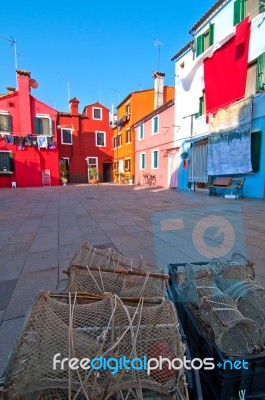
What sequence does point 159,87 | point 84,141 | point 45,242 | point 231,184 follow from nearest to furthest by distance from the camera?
1. point 45,242
2. point 231,184
3. point 159,87
4. point 84,141

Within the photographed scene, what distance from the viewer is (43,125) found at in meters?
17.8

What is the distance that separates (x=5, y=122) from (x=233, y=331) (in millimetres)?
20005

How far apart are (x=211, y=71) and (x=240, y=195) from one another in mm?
6341

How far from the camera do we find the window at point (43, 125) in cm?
1767

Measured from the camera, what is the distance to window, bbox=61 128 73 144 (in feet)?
75.7

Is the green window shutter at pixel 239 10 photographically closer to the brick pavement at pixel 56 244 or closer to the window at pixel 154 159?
the brick pavement at pixel 56 244

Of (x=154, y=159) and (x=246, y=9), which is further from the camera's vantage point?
(x=154, y=159)

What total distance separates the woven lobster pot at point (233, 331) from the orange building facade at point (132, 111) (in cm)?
1984

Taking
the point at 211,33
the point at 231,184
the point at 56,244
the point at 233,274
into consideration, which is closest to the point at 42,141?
the point at 211,33

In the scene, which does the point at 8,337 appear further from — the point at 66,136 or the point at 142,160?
the point at 66,136

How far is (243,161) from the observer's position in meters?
9.11

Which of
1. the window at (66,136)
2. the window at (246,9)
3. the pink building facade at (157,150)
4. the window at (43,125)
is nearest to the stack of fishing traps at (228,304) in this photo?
the window at (246,9)

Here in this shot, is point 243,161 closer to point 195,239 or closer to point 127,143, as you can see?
point 195,239

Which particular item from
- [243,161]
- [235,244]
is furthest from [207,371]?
[243,161]
